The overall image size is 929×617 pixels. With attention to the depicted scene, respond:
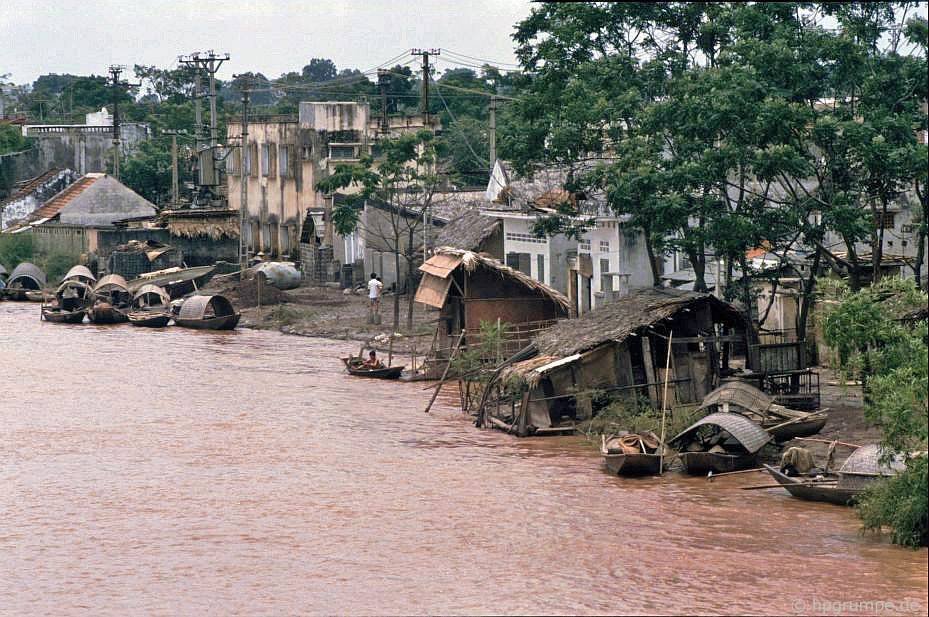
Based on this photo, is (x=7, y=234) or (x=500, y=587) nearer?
(x=500, y=587)

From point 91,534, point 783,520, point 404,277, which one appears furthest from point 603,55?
point 404,277

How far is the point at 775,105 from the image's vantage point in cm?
2131

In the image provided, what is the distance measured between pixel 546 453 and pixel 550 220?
702 cm

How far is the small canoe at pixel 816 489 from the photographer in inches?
712

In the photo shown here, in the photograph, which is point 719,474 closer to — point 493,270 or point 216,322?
point 493,270

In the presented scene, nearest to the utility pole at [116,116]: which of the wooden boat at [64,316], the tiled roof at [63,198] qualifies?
the tiled roof at [63,198]

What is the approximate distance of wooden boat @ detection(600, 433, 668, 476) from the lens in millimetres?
20281

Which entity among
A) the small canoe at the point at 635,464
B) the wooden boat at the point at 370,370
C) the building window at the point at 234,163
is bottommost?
the small canoe at the point at 635,464

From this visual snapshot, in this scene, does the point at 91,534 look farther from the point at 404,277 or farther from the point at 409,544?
the point at 404,277

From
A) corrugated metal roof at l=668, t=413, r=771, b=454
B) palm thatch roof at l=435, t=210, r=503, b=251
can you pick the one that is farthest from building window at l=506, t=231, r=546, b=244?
corrugated metal roof at l=668, t=413, r=771, b=454

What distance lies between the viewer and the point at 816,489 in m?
18.4

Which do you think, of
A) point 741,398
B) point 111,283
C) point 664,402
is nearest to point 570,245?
→ point 664,402

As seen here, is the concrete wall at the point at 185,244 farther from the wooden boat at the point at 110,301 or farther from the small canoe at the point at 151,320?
the small canoe at the point at 151,320

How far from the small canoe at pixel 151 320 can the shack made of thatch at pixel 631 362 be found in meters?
20.7
